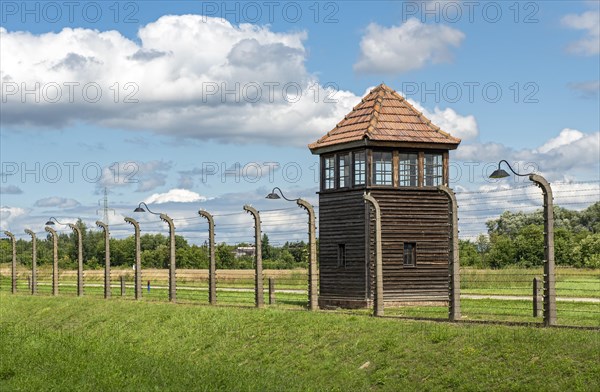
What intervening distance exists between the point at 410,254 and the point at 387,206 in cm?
202

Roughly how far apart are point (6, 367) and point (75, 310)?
584 inches

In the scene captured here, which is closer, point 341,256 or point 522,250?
point 522,250

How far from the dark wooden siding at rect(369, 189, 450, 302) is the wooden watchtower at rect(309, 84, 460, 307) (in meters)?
0.03

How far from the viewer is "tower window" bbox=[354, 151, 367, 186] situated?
107 ft

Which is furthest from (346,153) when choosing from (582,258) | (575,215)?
(575,215)

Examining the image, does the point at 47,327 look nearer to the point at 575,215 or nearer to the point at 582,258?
the point at 582,258

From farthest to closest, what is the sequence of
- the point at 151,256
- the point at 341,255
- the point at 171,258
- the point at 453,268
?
the point at 151,256
the point at 171,258
the point at 341,255
the point at 453,268

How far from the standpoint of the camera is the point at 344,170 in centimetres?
3341

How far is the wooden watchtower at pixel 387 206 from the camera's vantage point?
32500 millimetres

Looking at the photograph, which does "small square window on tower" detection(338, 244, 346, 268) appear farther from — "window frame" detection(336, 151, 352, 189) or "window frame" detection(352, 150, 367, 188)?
"window frame" detection(352, 150, 367, 188)

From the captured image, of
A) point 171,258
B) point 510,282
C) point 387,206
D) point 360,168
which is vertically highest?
point 360,168

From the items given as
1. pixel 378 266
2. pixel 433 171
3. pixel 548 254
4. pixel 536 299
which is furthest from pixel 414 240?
pixel 548 254

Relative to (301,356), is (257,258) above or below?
above

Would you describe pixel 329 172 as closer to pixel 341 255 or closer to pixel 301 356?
pixel 341 255
